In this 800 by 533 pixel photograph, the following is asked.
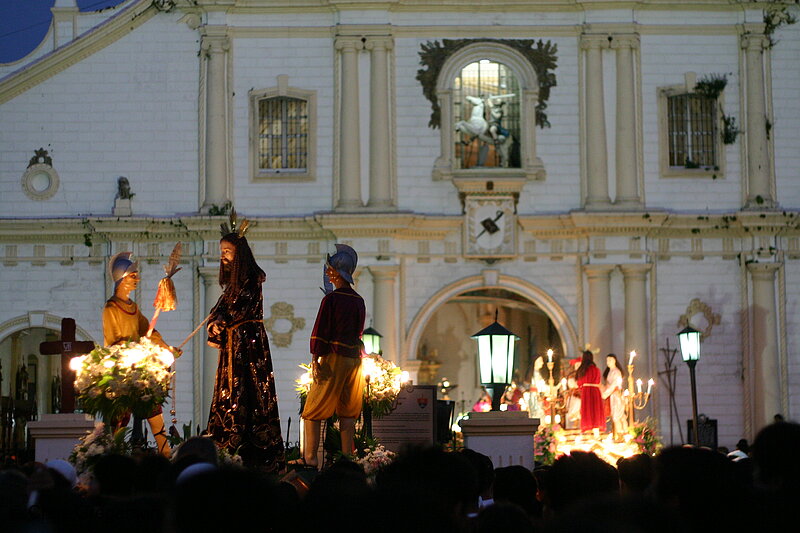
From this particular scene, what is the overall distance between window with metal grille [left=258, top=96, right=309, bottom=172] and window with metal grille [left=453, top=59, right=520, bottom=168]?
3475mm

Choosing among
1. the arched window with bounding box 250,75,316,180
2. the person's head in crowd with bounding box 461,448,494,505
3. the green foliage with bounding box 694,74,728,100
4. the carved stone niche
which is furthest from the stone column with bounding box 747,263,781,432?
the person's head in crowd with bounding box 461,448,494,505

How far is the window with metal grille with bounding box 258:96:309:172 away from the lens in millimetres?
31328

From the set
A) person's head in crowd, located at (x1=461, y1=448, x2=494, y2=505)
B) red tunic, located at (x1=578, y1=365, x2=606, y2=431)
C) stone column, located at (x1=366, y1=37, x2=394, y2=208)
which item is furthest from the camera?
stone column, located at (x1=366, y1=37, x2=394, y2=208)

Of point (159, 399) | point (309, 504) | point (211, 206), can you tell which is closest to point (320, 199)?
point (211, 206)

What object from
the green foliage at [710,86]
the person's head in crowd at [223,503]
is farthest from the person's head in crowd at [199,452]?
the green foliage at [710,86]

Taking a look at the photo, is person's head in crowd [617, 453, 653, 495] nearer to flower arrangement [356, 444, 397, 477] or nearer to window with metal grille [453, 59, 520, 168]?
flower arrangement [356, 444, 397, 477]

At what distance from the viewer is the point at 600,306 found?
1201 inches

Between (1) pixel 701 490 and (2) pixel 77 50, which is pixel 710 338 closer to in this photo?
(2) pixel 77 50

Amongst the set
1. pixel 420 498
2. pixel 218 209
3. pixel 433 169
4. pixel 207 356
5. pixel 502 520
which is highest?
pixel 433 169

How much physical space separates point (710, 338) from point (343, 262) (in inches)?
645

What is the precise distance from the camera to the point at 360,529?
4969 mm

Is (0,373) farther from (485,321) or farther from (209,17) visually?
(485,321)

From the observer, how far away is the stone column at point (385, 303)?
3038 centimetres

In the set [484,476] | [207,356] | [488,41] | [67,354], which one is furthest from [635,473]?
[488,41]
